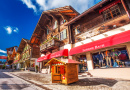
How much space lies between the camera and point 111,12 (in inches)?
347

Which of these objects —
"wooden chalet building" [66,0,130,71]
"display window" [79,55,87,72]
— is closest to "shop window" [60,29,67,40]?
"wooden chalet building" [66,0,130,71]

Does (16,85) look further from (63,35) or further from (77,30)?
(63,35)

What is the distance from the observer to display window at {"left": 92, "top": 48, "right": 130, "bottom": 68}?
7.25 metres

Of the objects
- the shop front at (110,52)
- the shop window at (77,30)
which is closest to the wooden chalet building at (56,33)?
the shop window at (77,30)

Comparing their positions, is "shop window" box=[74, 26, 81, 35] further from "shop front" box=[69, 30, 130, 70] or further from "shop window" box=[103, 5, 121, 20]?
"shop window" box=[103, 5, 121, 20]

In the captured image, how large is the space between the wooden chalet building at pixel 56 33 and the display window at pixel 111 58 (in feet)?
15.5

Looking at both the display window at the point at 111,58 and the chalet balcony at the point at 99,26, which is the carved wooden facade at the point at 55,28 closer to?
the chalet balcony at the point at 99,26

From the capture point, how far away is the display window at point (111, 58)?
725 centimetres

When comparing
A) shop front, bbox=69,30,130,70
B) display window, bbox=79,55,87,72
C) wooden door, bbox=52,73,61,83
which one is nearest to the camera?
wooden door, bbox=52,73,61,83

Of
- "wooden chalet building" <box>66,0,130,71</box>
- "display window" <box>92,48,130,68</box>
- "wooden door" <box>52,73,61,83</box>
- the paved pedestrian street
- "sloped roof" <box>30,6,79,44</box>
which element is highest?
"sloped roof" <box>30,6,79,44</box>

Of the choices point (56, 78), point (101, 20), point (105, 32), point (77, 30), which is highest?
point (101, 20)

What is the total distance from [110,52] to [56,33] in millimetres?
11220

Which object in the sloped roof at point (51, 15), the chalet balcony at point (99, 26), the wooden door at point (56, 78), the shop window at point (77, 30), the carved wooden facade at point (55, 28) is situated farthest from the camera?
the carved wooden facade at point (55, 28)

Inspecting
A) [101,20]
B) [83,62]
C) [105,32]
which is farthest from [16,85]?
[101,20]
